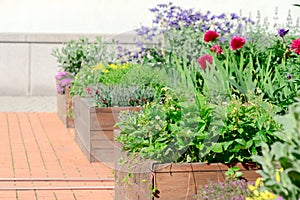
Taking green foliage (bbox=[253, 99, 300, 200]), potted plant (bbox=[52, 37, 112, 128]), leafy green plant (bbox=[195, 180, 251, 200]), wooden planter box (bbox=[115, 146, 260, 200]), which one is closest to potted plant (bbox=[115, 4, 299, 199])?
wooden planter box (bbox=[115, 146, 260, 200])

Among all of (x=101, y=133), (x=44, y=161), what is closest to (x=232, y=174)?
(x=101, y=133)

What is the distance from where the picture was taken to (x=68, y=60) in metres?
11.0

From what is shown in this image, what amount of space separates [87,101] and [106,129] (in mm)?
831

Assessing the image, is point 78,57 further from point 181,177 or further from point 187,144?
point 181,177

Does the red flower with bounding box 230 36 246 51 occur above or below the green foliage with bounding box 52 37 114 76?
above

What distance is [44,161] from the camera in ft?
24.3

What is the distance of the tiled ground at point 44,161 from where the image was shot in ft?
19.6

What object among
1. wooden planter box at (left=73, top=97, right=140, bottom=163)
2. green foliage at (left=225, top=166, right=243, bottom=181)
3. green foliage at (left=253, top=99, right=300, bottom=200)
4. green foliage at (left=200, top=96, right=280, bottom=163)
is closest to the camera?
Answer: green foliage at (left=253, top=99, right=300, bottom=200)

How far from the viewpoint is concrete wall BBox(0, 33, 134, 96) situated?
47.3ft

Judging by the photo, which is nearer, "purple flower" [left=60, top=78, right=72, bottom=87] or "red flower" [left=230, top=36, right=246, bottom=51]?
"red flower" [left=230, top=36, right=246, bottom=51]

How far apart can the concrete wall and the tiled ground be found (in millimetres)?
3793

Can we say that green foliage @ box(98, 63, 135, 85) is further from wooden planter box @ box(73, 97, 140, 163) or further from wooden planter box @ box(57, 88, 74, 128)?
wooden planter box @ box(73, 97, 140, 163)

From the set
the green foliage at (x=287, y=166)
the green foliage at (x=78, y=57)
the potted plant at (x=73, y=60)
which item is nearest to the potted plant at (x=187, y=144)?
the green foliage at (x=287, y=166)

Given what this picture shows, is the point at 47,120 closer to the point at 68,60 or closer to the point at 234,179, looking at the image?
the point at 68,60
